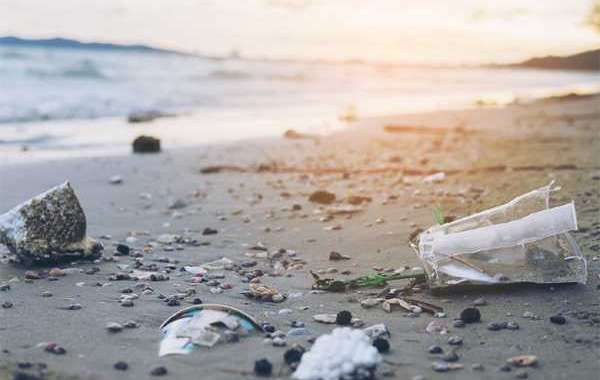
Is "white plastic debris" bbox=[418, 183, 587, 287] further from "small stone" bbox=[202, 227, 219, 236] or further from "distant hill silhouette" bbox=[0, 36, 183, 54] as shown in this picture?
"distant hill silhouette" bbox=[0, 36, 183, 54]

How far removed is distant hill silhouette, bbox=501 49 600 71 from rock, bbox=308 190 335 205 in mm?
57323

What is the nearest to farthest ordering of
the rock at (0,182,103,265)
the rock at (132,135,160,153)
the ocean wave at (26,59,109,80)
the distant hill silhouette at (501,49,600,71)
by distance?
1. the rock at (0,182,103,265)
2. the rock at (132,135,160,153)
3. the ocean wave at (26,59,109,80)
4. the distant hill silhouette at (501,49,600,71)

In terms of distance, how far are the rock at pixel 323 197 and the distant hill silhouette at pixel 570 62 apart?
57.3 meters

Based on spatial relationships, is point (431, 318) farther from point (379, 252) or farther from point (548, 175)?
point (548, 175)

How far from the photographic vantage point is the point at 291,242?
6.00 metres

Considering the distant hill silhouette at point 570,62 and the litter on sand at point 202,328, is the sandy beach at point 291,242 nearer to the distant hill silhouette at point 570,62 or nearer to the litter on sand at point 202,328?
the litter on sand at point 202,328

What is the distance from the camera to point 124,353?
338cm

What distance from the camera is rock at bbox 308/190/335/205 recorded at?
24.5 feet

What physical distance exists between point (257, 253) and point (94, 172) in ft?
15.6

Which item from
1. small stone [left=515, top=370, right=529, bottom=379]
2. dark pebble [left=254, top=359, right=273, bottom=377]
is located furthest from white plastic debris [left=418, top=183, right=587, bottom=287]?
dark pebble [left=254, top=359, right=273, bottom=377]

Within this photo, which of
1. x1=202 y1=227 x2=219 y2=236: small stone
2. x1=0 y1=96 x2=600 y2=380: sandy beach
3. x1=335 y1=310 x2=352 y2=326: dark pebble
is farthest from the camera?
x1=202 y1=227 x2=219 y2=236: small stone

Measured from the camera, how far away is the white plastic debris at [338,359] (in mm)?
2928

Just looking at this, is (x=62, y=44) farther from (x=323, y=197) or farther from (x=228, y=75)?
(x=323, y=197)

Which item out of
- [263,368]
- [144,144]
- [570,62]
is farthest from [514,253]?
[570,62]
